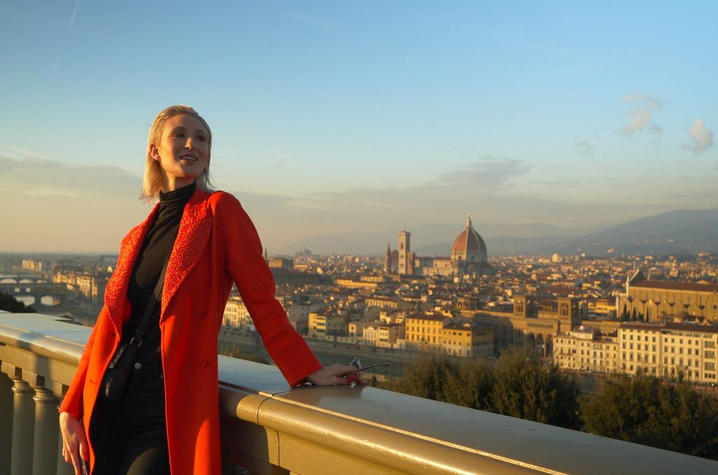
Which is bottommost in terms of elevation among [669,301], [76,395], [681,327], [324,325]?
[324,325]

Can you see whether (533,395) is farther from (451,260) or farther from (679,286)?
(451,260)

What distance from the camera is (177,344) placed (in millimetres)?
645

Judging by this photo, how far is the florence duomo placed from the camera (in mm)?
60916

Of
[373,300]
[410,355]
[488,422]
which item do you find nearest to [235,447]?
[488,422]

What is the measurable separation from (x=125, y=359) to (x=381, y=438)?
1.02ft

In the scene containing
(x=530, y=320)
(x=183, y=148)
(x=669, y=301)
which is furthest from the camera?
(x=669, y=301)

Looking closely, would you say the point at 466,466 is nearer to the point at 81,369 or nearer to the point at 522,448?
the point at 522,448

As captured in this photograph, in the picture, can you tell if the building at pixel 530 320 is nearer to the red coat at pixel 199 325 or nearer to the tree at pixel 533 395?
the tree at pixel 533 395

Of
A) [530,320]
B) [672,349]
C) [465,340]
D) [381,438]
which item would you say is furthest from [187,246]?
[530,320]

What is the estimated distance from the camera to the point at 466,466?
0.44 metres

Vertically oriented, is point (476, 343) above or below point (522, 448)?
below

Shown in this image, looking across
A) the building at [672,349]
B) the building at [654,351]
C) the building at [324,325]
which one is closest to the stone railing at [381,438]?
the building at [654,351]

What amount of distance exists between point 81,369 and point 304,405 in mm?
301

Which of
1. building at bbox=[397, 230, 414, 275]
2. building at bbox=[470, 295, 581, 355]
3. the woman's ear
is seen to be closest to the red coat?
the woman's ear
